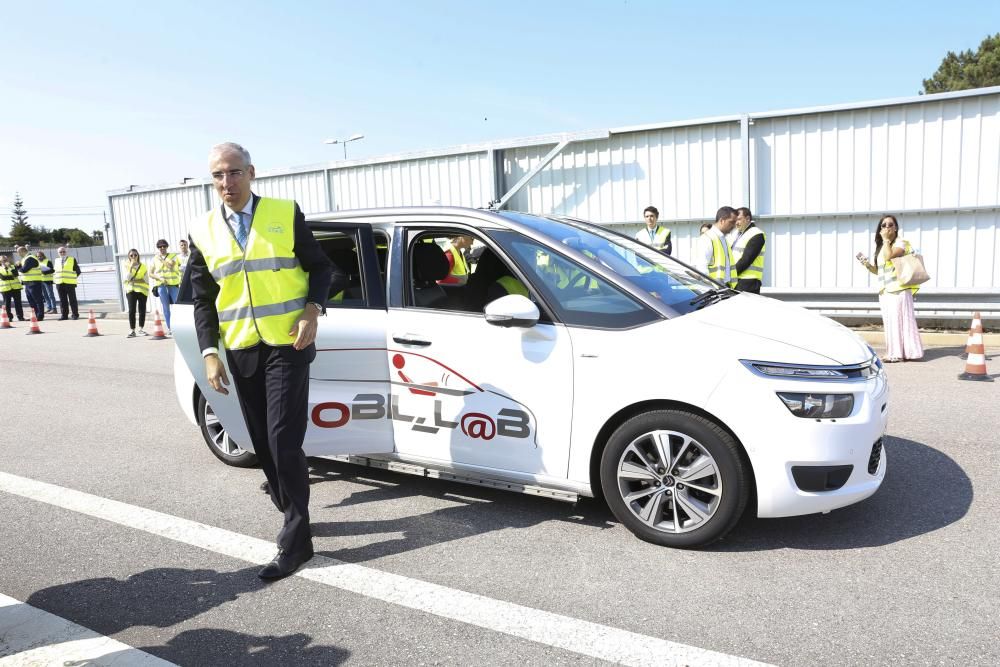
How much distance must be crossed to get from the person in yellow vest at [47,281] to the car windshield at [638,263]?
18.8m

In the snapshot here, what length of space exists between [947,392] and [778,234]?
5.36 metres

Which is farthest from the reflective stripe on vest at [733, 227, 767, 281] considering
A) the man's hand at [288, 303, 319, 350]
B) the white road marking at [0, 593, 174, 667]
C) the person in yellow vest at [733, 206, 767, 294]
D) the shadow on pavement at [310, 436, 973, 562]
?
the white road marking at [0, 593, 174, 667]

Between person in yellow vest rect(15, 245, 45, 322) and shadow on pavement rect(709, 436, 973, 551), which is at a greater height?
person in yellow vest rect(15, 245, 45, 322)

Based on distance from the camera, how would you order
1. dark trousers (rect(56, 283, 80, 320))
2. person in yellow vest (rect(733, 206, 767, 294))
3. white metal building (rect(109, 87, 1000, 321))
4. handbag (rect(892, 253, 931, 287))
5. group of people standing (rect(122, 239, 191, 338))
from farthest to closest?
dark trousers (rect(56, 283, 80, 320))
group of people standing (rect(122, 239, 191, 338))
white metal building (rect(109, 87, 1000, 321))
handbag (rect(892, 253, 931, 287))
person in yellow vest (rect(733, 206, 767, 294))

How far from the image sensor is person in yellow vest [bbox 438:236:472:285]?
4488 millimetres

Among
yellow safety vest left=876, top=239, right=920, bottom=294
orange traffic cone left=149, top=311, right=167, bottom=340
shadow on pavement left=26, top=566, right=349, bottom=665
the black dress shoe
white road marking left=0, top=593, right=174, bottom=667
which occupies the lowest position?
shadow on pavement left=26, top=566, right=349, bottom=665

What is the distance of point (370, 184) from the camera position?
619 inches

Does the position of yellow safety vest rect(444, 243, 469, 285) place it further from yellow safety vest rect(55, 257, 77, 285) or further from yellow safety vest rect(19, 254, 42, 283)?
yellow safety vest rect(19, 254, 42, 283)

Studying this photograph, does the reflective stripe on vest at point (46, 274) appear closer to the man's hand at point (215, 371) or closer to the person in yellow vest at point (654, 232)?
the person in yellow vest at point (654, 232)

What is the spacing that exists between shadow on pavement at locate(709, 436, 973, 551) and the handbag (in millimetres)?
4666

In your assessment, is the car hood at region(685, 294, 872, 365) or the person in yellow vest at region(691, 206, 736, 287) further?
the person in yellow vest at region(691, 206, 736, 287)

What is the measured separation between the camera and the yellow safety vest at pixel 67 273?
713 inches

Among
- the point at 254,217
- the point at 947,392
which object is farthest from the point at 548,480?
the point at 947,392

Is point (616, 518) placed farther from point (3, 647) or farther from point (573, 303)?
point (3, 647)
